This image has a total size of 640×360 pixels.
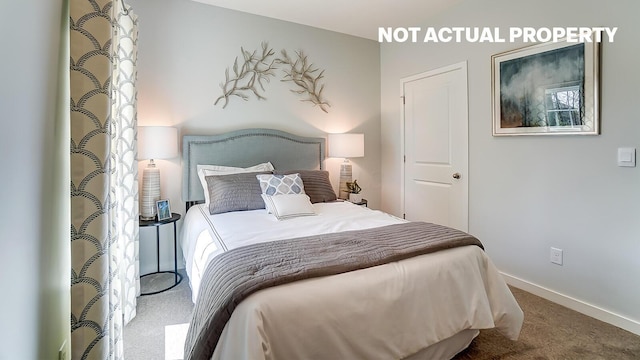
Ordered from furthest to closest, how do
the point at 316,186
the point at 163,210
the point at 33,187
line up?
the point at 316,186 < the point at 163,210 < the point at 33,187

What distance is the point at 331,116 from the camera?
13.6 ft

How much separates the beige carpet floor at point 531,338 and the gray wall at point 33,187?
697 mm

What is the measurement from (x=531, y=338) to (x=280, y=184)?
2.10 metres

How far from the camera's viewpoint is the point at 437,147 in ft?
12.2

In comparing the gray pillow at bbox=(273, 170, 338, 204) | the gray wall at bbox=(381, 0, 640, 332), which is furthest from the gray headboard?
the gray wall at bbox=(381, 0, 640, 332)

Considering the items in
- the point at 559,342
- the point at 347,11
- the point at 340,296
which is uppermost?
the point at 347,11

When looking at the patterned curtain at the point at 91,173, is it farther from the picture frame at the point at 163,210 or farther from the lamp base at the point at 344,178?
the lamp base at the point at 344,178

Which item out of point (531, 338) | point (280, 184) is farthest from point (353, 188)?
point (531, 338)

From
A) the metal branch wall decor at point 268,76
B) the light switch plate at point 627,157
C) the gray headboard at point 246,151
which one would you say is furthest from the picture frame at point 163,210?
the light switch plate at point 627,157

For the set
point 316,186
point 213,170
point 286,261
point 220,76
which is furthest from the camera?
point 220,76

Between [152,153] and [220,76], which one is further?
[220,76]

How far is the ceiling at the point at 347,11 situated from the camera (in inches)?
130

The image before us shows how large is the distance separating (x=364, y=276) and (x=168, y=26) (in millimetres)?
2984

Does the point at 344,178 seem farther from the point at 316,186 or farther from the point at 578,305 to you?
the point at 578,305
